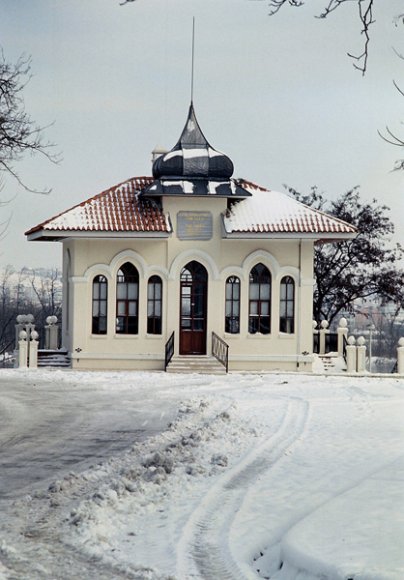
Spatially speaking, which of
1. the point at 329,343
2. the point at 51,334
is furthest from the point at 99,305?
the point at 329,343

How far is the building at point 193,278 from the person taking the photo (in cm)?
2903

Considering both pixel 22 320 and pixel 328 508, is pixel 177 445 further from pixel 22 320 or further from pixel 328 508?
pixel 22 320

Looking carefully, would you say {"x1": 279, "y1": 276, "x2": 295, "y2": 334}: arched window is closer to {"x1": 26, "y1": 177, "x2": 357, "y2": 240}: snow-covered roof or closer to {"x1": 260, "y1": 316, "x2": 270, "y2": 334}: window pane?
{"x1": 260, "y1": 316, "x2": 270, "y2": 334}: window pane

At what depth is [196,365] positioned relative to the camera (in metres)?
28.6

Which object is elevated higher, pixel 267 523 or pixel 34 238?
pixel 34 238

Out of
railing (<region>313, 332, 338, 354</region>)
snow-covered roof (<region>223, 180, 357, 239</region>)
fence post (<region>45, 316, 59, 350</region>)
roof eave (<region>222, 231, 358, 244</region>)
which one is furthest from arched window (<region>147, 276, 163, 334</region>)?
railing (<region>313, 332, 338, 354</region>)

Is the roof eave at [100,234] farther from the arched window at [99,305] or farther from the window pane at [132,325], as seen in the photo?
the window pane at [132,325]

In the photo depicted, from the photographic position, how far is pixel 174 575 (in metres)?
8.09

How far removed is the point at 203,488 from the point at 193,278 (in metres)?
18.2

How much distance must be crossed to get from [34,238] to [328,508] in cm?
2165

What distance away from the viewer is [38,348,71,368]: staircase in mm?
29578

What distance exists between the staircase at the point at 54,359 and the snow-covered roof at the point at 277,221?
258 inches

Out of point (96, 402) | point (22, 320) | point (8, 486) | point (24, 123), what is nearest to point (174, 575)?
point (8, 486)

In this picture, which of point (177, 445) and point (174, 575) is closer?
point (174, 575)
